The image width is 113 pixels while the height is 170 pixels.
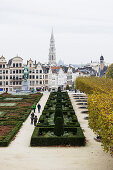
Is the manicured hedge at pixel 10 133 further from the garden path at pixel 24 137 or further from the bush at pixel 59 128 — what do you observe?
the bush at pixel 59 128

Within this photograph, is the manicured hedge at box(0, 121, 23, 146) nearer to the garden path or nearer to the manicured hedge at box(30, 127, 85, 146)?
the garden path

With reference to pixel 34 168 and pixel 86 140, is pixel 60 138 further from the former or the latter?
pixel 34 168

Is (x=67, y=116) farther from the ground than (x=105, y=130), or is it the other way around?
(x=105, y=130)

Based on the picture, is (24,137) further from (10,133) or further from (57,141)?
(57,141)

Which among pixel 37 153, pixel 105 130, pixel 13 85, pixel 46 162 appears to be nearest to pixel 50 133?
pixel 37 153

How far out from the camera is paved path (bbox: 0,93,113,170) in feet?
56.7

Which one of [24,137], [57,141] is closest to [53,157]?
[57,141]

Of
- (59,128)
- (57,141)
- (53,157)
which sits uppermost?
(59,128)

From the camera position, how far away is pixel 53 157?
1927 cm

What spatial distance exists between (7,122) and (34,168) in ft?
46.9

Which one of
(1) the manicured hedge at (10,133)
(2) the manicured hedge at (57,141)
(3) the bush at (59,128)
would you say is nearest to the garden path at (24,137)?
(1) the manicured hedge at (10,133)

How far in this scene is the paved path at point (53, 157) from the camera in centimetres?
1730

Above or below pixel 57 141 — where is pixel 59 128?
above

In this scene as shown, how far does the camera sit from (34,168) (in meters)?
17.0
